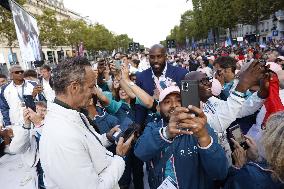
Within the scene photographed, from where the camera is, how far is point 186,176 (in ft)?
8.46

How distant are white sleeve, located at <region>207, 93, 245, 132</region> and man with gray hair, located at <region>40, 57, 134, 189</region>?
886 mm

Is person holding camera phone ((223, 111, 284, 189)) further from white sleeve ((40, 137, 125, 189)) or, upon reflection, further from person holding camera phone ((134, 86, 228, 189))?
white sleeve ((40, 137, 125, 189))

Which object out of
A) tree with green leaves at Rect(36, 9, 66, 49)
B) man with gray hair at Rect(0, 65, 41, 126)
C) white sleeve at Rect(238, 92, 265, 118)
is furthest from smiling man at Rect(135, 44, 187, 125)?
tree with green leaves at Rect(36, 9, 66, 49)

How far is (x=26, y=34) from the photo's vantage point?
8.44 m

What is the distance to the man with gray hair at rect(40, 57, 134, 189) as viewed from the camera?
225 centimetres

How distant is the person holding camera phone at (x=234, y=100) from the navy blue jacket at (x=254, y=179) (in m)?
0.75

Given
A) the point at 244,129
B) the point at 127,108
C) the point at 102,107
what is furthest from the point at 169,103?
the point at 127,108

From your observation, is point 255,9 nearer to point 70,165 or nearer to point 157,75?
point 157,75

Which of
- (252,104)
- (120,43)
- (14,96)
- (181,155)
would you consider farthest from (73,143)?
(120,43)

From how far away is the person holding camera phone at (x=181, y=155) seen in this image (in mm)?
2203

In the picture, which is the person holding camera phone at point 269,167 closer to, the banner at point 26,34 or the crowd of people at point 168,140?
the crowd of people at point 168,140

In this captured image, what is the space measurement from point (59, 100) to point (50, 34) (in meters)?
39.2

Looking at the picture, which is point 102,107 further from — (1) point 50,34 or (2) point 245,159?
(1) point 50,34

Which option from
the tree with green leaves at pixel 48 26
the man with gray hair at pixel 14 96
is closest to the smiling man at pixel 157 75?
the man with gray hair at pixel 14 96
